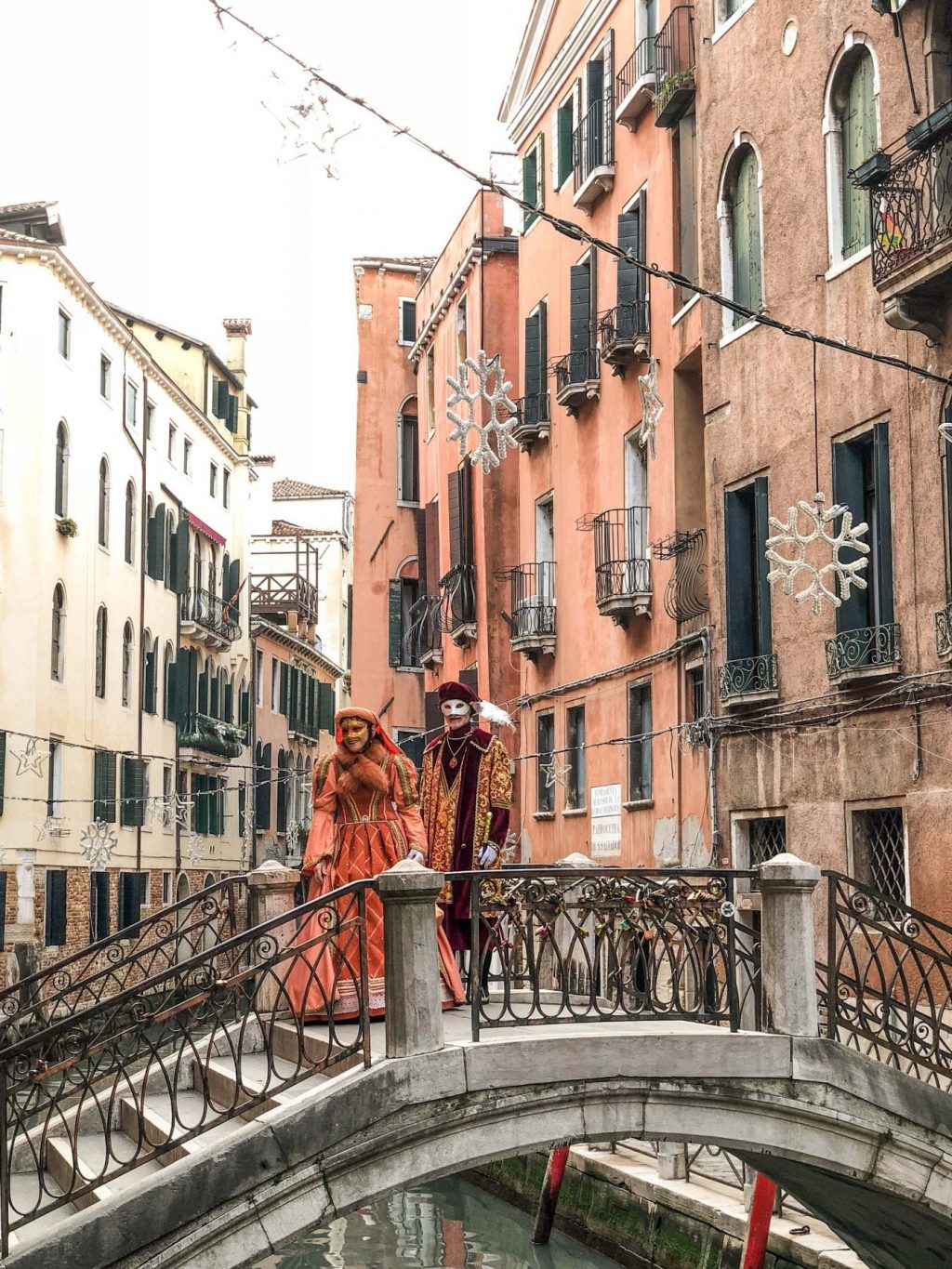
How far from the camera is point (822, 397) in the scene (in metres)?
16.2

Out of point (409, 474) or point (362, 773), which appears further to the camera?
point (409, 474)

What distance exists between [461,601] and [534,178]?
20.5ft

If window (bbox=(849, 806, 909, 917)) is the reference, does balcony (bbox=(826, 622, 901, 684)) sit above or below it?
above

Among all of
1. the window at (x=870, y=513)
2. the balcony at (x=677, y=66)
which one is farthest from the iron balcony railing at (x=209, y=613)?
the window at (x=870, y=513)

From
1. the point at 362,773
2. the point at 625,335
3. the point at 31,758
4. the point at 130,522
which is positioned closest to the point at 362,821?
the point at 362,773

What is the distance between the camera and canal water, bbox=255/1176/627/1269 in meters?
16.7

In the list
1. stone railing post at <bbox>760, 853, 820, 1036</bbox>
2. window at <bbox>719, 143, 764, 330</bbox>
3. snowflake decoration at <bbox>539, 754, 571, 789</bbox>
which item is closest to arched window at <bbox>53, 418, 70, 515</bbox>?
snowflake decoration at <bbox>539, 754, 571, 789</bbox>

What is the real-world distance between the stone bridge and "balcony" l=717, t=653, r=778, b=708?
7.04 metres

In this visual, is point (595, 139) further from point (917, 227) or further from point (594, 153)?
point (917, 227)

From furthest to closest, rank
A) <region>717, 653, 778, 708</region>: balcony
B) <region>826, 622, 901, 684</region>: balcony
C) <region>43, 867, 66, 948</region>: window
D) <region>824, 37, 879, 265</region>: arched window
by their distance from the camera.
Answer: <region>43, 867, 66, 948</region>: window < <region>717, 653, 778, 708</region>: balcony < <region>824, 37, 879, 265</region>: arched window < <region>826, 622, 901, 684</region>: balcony

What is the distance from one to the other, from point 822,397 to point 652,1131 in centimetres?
828

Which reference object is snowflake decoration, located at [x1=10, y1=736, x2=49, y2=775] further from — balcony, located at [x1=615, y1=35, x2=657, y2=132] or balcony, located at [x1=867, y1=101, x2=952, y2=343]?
balcony, located at [x1=867, y1=101, x2=952, y2=343]

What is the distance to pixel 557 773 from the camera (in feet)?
79.3

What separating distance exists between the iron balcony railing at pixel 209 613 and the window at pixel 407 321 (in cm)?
1033
